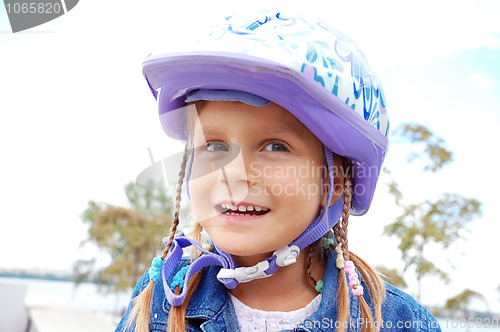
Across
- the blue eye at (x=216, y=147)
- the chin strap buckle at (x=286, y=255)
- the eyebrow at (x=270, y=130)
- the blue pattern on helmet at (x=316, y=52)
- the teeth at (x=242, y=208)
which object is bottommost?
the chin strap buckle at (x=286, y=255)

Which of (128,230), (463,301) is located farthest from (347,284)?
(128,230)

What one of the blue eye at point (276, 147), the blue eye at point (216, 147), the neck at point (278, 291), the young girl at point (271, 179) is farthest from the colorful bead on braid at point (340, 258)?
the blue eye at point (216, 147)

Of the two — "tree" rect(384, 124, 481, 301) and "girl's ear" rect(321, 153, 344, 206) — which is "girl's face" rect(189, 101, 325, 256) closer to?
"girl's ear" rect(321, 153, 344, 206)

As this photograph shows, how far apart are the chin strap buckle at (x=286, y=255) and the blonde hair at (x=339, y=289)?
0.17 m

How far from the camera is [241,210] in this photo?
1.46 meters

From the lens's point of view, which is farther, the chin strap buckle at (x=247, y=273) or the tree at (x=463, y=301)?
the tree at (x=463, y=301)

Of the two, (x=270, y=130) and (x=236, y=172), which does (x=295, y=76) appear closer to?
(x=270, y=130)

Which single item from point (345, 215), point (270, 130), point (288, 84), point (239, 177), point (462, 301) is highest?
point (288, 84)

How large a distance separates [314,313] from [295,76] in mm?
759

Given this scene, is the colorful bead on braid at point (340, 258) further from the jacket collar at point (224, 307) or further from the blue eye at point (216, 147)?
the blue eye at point (216, 147)

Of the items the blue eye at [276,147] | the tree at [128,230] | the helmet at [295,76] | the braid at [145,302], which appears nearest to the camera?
the helmet at [295,76]

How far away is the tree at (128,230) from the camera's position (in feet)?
27.3

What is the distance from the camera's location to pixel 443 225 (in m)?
3.74

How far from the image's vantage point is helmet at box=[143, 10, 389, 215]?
138cm
